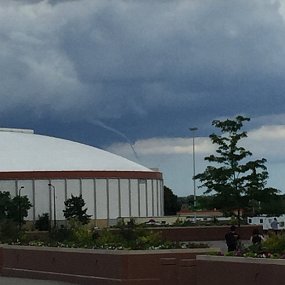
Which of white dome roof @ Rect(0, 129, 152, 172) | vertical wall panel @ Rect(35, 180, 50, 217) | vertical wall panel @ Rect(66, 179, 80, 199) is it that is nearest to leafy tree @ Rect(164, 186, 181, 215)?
white dome roof @ Rect(0, 129, 152, 172)

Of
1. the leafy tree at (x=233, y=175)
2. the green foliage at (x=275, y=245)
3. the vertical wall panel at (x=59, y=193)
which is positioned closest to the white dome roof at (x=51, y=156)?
the vertical wall panel at (x=59, y=193)

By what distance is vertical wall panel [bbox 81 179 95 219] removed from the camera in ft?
382

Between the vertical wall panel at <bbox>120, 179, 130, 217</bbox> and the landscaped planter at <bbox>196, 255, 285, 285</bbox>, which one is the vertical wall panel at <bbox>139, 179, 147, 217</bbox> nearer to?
the vertical wall panel at <bbox>120, 179, 130, 217</bbox>

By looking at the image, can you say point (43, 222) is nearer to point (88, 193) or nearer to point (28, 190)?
point (28, 190)

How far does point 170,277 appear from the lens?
18.9 meters

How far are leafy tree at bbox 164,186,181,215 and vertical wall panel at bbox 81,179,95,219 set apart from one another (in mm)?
49053

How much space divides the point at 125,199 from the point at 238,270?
4159 inches

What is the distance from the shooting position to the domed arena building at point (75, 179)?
113188 mm

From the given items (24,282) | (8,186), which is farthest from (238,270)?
(8,186)

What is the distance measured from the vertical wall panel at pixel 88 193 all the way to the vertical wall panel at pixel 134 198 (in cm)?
683

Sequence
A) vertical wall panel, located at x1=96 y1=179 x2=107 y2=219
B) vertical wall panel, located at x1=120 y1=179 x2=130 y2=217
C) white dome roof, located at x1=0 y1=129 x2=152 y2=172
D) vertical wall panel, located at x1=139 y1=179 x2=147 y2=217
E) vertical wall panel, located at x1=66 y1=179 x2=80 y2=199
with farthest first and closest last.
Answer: vertical wall panel, located at x1=139 y1=179 x2=147 y2=217 < vertical wall panel, located at x1=120 y1=179 x2=130 y2=217 < vertical wall panel, located at x1=96 y1=179 x2=107 y2=219 < white dome roof, located at x1=0 y1=129 x2=152 y2=172 < vertical wall panel, located at x1=66 y1=179 x2=80 y2=199

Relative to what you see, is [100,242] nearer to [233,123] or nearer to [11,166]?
[233,123]

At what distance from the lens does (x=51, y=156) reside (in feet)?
393

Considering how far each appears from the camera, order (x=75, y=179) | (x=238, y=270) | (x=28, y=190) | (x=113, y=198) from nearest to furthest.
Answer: (x=238, y=270)
(x=28, y=190)
(x=75, y=179)
(x=113, y=198)
